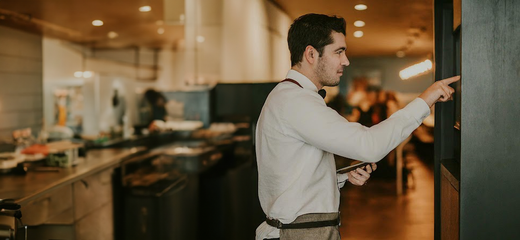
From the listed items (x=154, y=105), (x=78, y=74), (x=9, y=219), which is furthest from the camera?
(x=78, y=74)

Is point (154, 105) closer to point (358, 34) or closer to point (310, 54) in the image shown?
point (358, 34)

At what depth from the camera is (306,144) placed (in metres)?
1.79

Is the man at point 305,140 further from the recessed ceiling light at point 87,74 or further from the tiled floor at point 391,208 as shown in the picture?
the recessed ceiling light at point 87,74

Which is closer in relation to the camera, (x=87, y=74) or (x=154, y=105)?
(x=154, y=105)

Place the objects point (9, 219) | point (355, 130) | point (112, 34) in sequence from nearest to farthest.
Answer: point (355, 130)
point (9, 219)
point (112, 34)

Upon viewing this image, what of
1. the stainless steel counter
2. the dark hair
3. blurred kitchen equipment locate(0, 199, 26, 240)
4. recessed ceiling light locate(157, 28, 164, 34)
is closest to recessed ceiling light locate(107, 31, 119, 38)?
recessed ceiling light locate(157, 28, 164, 34)

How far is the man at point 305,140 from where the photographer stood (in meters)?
1.69

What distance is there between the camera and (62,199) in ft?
13.2

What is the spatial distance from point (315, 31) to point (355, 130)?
0.42 m

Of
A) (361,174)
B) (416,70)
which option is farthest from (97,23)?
(361,174)

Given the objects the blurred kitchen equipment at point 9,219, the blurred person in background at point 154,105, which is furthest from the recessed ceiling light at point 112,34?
the blurred kitchen equipment at point 9,219

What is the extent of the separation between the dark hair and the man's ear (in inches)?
0.4

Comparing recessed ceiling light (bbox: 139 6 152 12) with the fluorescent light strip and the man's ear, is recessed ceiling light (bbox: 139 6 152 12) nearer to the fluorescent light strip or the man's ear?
the fluorescent light strip

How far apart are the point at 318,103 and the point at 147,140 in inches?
248
